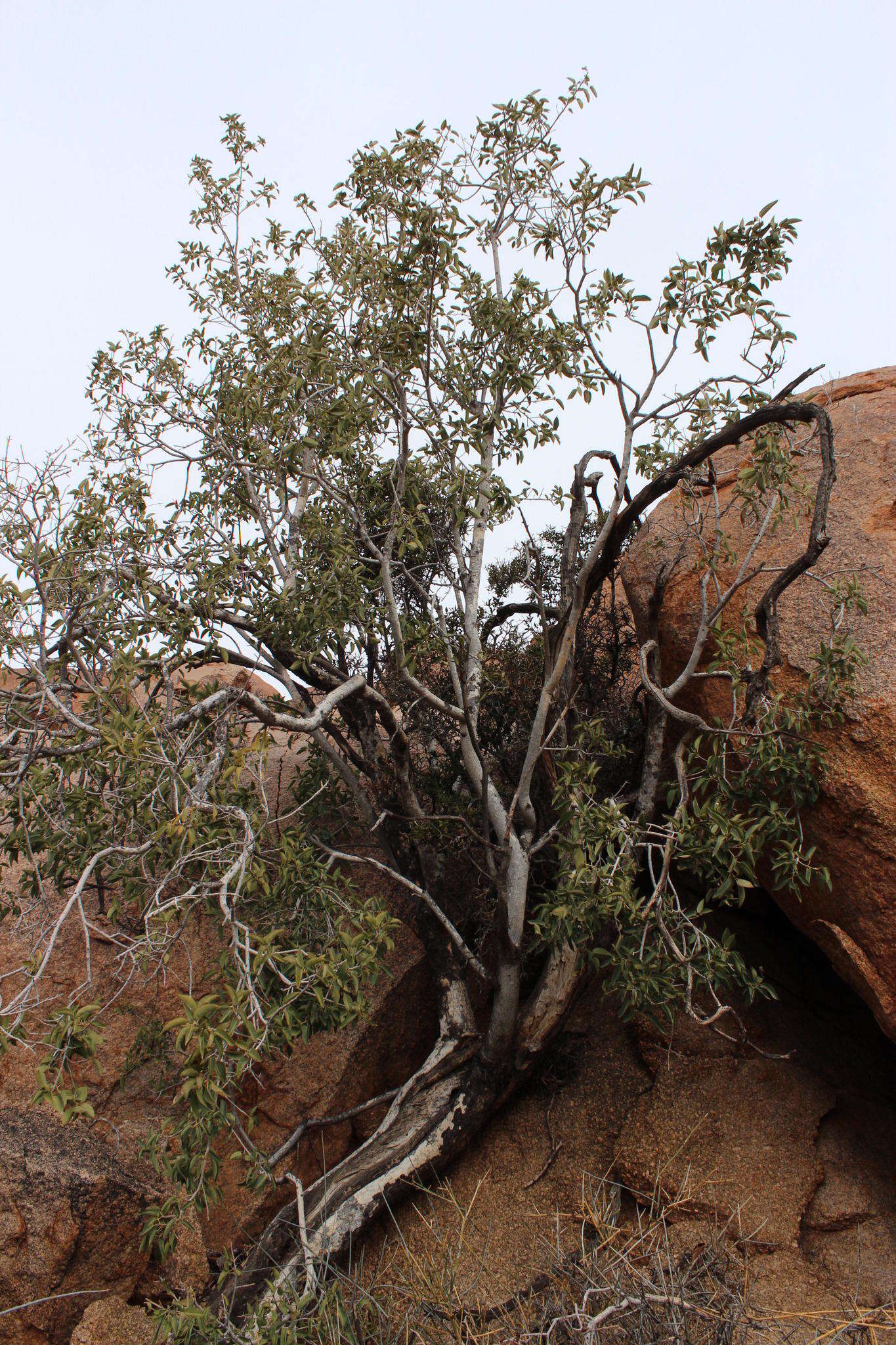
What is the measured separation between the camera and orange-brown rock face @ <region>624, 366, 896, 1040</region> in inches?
177

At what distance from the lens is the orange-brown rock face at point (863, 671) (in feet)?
14.8

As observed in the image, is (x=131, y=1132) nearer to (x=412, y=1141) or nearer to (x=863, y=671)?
(x=412, y=1141)

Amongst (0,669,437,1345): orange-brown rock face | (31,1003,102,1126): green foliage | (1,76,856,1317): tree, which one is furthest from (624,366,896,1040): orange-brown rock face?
(31,1003,102,1126): green foliage

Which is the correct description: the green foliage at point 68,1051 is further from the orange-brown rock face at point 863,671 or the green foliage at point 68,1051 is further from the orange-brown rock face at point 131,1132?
the orange-brown rock face at point 863,671

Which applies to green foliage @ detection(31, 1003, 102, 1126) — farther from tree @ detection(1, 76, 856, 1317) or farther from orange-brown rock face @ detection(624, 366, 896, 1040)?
orange-brown rock face @ detection(624, 366, 896, 1040)

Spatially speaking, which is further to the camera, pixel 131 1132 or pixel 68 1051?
pixel 131 1132

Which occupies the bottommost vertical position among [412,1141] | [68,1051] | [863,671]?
[412,1141]

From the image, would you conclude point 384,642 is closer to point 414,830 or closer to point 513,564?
point 414,830

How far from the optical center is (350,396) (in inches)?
201

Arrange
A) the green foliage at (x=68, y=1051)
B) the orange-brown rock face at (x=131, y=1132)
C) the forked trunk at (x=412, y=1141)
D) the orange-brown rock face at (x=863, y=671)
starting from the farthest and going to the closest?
the orange-brown rock face at (x=131, y=1132), the forked trunk at (x=412, y=1141), the orange-brown rock face at (x=863, y=671), the green foliage at (x=68, y=1051)

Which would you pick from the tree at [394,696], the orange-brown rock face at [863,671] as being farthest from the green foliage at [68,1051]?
the orange-brown rock face at [863,671]

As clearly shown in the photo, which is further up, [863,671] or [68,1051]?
[68,1051]

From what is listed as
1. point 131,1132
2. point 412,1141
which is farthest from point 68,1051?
point 131,1132

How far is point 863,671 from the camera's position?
468 centimetres
